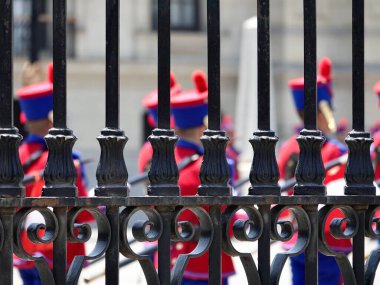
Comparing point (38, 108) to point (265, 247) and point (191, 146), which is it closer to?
point (191, 146)

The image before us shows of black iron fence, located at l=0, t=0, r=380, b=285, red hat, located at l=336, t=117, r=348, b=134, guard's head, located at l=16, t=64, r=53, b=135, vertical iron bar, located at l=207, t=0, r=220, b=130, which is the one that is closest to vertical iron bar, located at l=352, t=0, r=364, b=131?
black iron fence, located at l=0, t=0, r=380, b=285

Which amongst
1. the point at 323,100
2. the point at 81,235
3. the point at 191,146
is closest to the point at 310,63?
the point at 81,235

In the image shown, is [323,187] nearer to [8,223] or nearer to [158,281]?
[158,281]

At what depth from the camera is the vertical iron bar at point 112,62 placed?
9.52 feet

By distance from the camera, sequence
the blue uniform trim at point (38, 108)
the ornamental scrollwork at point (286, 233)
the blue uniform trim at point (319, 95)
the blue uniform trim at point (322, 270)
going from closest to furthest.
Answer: the ornamental scrollwork at point (286, 233) < the blue uniform trim at point (322, 270) < the blue uniform trim at point (38, 108) < the blue uniform trim at point (319, 95)

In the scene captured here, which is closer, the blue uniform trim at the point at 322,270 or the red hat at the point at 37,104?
the blue uniform trim at the point at 322,270

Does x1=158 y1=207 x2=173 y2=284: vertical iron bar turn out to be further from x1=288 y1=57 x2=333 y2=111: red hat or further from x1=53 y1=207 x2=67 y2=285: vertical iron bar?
x1=288 y1=57 x2=333 y2=111: red hat

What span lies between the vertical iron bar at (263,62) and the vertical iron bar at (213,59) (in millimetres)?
105

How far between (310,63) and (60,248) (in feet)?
2.60

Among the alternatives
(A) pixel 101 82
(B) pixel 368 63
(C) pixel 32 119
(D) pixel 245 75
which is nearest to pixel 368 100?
(B) pixel 368 63

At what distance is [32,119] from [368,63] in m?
21.6

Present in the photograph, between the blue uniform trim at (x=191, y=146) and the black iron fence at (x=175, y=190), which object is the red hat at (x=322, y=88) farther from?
the black iron fence at (x=175, y=190)

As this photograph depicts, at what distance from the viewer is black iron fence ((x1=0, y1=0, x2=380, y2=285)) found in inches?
110

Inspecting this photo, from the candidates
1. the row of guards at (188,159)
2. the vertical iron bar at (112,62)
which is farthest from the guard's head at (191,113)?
the vertical iron bar at (112,62)
